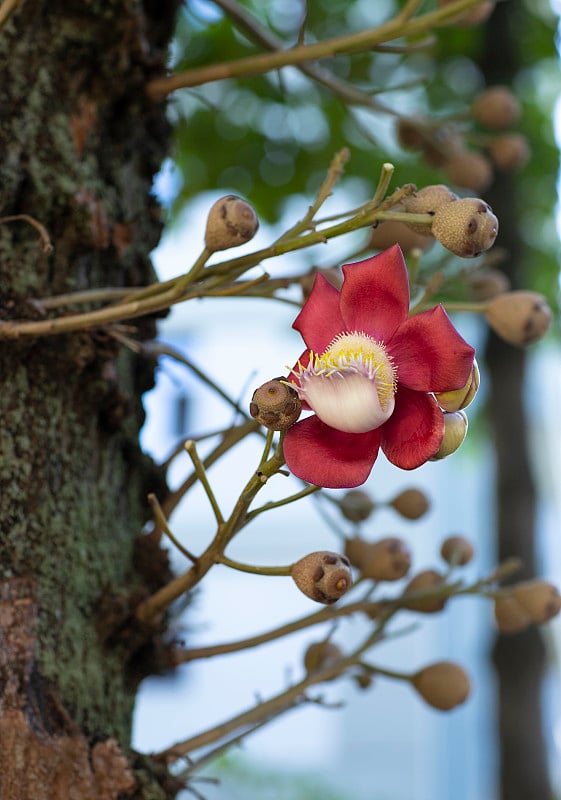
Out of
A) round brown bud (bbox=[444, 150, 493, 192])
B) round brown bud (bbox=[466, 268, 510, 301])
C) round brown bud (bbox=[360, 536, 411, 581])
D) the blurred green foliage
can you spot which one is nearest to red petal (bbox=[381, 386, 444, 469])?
round brown bud (bbox=[360, 536, 411, 581])

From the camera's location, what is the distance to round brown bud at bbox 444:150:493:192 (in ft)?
2.72

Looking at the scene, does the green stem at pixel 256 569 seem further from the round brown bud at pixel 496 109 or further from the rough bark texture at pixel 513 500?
the rough bark texture at pixel 513 500

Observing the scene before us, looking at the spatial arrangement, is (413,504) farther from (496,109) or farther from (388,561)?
(496,109)

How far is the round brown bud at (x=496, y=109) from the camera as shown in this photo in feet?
2.89

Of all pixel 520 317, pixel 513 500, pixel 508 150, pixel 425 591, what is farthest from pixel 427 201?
pixel 513 500

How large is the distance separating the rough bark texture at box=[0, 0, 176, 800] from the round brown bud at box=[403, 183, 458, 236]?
8.1 inches

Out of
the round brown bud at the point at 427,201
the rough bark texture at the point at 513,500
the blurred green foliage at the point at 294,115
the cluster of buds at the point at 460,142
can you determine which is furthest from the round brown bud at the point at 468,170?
the rough bark texture at the point at 513,500

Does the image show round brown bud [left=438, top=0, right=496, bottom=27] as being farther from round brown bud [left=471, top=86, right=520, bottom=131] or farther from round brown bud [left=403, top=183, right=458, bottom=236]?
round brown bud [left=403, top=183, right=458, bottom=236]

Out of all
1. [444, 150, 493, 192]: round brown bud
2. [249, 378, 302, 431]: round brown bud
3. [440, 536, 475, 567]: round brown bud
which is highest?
[444, 150, 493, 192]: round brown bud

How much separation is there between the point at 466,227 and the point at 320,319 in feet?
0.25

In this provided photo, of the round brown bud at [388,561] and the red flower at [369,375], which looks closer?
the red flower at [369,375]

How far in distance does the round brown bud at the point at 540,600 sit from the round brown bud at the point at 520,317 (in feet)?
0.55

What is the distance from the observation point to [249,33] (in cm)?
73

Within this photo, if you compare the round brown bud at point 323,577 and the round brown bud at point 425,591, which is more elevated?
the round brown bud at point 425,591
